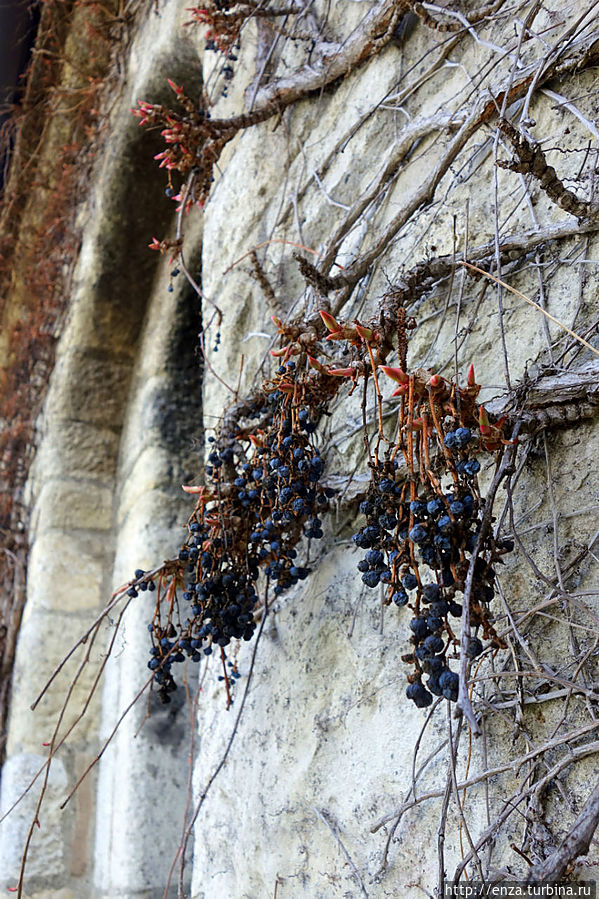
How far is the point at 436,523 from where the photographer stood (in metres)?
0.82

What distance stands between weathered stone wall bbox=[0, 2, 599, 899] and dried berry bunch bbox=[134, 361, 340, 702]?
0.12 m

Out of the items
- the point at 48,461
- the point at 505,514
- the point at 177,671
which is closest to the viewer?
the point at 505,514

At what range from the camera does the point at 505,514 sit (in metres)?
0.92

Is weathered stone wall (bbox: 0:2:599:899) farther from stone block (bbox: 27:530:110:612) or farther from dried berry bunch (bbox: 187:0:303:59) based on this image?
stone block (bbox: 27:530:110:612)

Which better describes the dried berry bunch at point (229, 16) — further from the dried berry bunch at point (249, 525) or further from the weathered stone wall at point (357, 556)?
the dried berry bunch at point (249, 525)

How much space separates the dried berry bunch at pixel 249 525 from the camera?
1088mm

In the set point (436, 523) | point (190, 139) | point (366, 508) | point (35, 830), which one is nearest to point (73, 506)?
point (35, 830)

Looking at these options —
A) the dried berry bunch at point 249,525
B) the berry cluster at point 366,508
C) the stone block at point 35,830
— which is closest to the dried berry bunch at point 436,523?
the berry cluster at point 366,508

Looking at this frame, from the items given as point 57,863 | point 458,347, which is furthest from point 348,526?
point 57,863

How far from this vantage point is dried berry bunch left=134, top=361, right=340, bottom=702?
109 cm

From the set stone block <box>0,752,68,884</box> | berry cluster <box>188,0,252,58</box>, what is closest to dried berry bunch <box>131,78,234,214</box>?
berry cluster <box>188,0,252,58</box>

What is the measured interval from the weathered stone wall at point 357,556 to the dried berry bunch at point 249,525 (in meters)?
0.12

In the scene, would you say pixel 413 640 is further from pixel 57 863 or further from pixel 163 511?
pixel 57 863

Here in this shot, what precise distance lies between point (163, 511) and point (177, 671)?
0.48 metres
